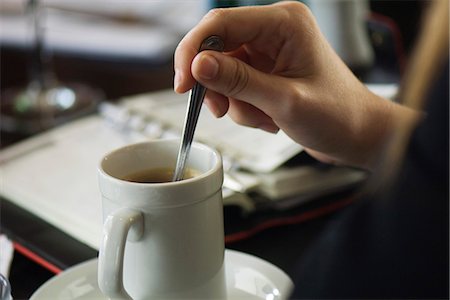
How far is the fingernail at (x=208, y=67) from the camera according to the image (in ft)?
1.39

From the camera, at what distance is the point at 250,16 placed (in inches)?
20.2

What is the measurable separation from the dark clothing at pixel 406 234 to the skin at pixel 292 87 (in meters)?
0.13

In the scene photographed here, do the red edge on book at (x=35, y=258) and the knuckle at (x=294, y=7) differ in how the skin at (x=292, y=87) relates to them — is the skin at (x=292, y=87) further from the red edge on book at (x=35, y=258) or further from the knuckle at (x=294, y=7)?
the red edge on book at (x=35, y=258)

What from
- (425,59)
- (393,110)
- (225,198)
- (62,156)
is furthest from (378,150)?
(62,156)

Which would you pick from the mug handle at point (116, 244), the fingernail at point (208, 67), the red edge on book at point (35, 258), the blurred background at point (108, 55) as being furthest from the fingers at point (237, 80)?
the blurred background at point (108, 55)

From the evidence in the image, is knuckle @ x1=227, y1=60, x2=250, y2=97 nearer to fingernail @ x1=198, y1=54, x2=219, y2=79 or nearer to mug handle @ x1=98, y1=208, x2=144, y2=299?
fingernail @ x1=198, y1=54, x2=219, y2=79

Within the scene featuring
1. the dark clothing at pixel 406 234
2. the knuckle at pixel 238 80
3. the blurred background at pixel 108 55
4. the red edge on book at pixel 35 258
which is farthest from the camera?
the blurred background at pixel 108 55

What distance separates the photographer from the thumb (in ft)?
1.40

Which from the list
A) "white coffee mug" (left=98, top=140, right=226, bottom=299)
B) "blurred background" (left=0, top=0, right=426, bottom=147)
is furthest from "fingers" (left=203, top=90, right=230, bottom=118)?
"blurred background" (left=0, top=0, right=426, bottom=147)

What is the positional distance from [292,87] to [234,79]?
69 mm

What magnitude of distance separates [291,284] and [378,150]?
0.17 meters

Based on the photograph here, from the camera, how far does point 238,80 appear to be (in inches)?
17.7

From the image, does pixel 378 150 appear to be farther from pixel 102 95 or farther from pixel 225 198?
pixel 102 95

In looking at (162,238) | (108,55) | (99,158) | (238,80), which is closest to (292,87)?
(238,80)
